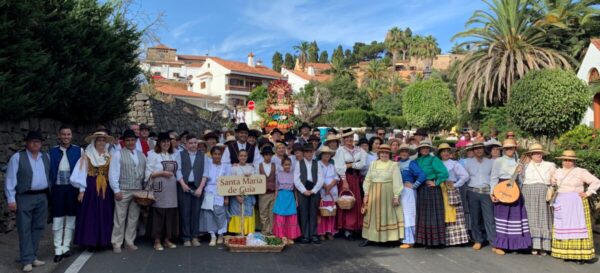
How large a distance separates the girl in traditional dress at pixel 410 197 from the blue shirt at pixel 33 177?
561cm

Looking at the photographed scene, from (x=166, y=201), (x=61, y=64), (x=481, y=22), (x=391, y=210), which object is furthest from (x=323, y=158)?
(x=481, y=22)

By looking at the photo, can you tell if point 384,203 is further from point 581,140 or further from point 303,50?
point 303,50

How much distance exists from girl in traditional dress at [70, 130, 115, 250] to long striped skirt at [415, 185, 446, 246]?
5.07 meters

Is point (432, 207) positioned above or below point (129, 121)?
below

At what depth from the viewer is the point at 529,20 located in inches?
1027

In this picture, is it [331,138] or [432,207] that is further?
[331,138]

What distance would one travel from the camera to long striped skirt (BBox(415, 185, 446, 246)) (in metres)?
7.95

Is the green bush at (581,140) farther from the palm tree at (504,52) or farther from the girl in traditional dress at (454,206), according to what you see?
the palm tree at (504,52)

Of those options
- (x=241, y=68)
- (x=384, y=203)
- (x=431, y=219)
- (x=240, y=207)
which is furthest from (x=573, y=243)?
(x=241, y=68)

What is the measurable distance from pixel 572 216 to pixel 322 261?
387 centimetres

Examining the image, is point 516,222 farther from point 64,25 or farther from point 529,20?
point 529,20

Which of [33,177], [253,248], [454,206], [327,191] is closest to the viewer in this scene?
[33,177]

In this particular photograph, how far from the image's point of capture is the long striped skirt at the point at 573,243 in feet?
23.2

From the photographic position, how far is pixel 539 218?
7.54 metres
